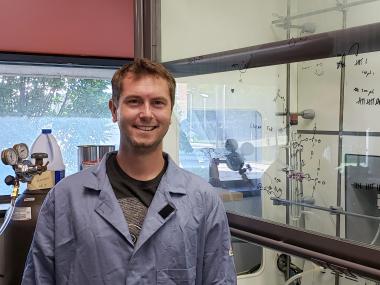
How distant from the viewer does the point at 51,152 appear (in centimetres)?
210

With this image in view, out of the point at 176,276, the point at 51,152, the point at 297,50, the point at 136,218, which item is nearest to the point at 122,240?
the point at 136,218

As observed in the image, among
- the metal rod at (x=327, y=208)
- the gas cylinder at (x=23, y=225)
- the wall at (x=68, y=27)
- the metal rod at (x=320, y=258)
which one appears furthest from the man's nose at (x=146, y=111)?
the wall at (x=68, y=27)

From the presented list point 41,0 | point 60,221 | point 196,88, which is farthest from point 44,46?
point 60,221

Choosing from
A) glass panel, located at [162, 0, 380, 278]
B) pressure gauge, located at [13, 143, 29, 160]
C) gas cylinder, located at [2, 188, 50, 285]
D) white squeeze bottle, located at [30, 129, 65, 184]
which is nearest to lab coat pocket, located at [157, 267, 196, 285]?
glass panel, located at [162, 0, 380, 278]

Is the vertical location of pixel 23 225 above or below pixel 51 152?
below

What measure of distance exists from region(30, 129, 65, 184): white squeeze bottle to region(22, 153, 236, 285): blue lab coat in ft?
2.79

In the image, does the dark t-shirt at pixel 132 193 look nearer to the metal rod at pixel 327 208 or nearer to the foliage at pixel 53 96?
the metal rod at pixel 327 208

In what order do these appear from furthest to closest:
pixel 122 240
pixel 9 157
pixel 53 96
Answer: pixel 53 96 < pixel 9 157 < pixel 122 240

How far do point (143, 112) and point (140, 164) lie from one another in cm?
16

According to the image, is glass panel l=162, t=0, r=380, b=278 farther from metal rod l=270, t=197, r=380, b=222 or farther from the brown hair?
the brown hair

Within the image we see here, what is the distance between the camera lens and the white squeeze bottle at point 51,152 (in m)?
2.05

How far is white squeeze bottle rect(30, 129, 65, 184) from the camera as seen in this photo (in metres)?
2.05

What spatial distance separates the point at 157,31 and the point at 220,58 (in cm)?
37

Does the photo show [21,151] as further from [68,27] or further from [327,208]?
[327,208]
